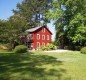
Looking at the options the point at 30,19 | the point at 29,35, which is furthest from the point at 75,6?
the point at 30,19

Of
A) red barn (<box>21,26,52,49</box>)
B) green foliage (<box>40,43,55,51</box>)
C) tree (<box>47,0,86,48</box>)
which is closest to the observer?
tree (<box>47,0,86,48</box>)

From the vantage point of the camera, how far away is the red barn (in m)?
Answer: 69.7

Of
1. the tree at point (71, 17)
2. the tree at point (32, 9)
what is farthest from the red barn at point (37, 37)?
the tree at point (71, 17)

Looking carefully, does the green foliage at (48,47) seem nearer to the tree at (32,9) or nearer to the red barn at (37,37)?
the red barn at (37,37)

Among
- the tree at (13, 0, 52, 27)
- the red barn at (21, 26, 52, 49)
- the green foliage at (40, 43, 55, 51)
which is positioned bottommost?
the green foliage at (40, 43, 55, 51)

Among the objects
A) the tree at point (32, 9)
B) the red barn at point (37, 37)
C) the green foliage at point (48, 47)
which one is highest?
the tree at point (32, 9)

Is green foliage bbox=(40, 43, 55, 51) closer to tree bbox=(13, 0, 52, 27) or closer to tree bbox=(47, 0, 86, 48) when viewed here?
tree bbox=(47, 0, 86, 48)

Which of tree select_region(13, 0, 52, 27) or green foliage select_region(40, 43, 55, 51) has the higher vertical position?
tree select_region(13, 0, 52, 27)

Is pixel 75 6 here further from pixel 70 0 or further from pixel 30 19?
pixel 30 19

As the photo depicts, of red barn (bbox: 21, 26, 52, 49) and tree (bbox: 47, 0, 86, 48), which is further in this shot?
red barn (bbox: 21, 26, 52, 49)

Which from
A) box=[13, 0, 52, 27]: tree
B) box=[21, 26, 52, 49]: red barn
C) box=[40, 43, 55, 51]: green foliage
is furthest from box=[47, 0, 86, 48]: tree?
box=[13, 0, 52, 27]: tree

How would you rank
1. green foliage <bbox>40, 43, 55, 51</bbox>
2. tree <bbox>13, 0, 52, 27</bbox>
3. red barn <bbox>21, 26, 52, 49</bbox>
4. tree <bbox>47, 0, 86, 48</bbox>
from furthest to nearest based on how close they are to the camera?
tree <bbox>13, 0, 52, 27</bbox>
red barn <bbox>21, 26, 52, 49</bbox>
green foliage <bbox>40, 43, 55, 51</bbox>
tree <bbox>47, 0, 86, 48</bbox>

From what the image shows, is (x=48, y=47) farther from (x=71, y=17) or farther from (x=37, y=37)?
(x=37, y=37)

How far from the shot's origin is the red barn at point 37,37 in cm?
6969
